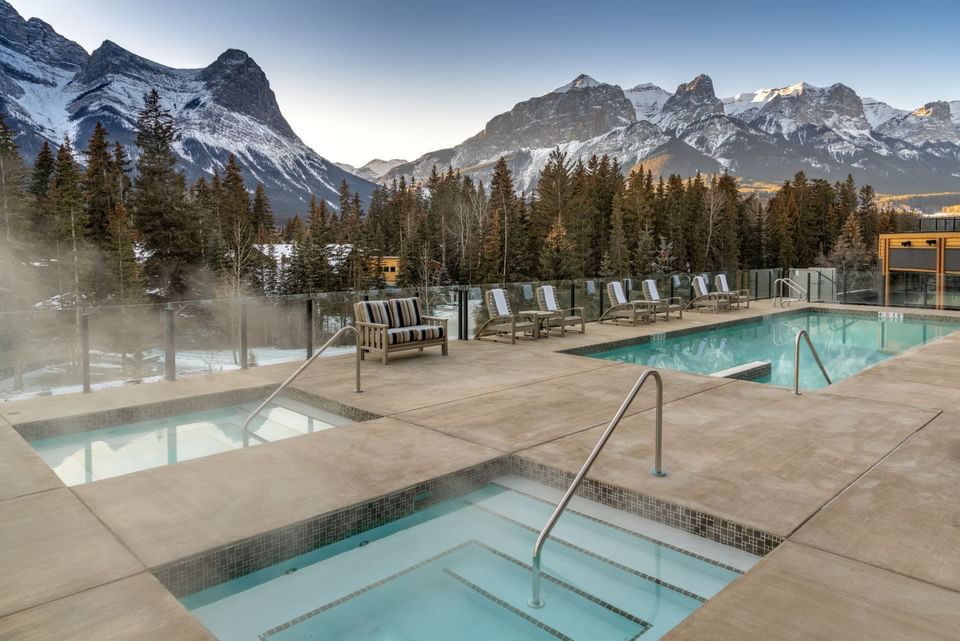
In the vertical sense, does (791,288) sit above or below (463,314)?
above

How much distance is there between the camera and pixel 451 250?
58500mm

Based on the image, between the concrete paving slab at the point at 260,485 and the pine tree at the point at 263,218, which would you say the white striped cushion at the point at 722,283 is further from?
the pine tree at the point at 263,218

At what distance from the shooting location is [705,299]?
14.1 metres

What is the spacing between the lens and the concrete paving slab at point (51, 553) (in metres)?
2.54

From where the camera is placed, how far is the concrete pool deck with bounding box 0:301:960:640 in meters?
2.41

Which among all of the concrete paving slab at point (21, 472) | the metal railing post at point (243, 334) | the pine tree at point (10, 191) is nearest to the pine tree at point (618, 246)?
the pine tree at point (10, 191)

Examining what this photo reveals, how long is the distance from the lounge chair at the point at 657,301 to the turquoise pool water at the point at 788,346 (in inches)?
33.8

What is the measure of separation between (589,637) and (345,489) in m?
1.54

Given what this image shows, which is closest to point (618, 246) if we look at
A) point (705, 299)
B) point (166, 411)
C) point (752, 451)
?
point (705, 299)

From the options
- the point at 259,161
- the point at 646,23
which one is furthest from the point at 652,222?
the point at 259,161

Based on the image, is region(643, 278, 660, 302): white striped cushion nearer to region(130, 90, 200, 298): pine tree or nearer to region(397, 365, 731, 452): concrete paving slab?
region(397, 365, 731, 452): concrete paving slab

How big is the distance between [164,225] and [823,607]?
43.0 metres

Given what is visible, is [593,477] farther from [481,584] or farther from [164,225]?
[164,225]

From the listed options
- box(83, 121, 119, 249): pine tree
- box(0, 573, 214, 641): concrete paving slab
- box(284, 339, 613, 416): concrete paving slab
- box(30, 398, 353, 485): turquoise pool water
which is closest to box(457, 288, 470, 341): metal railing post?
box(284, 339, 613, 416): concrete paving slab
